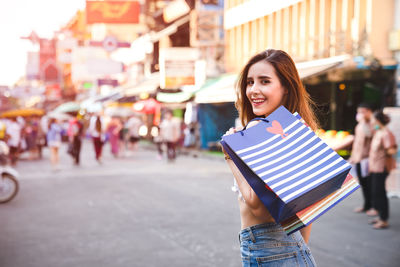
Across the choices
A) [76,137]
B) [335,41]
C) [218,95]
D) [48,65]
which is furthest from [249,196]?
[48,65]

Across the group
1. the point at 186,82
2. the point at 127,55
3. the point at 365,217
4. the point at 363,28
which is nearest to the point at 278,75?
the point at 365,217

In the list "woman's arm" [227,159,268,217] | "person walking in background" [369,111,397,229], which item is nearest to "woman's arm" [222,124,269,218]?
"woman's arm" [227,159,268,217]

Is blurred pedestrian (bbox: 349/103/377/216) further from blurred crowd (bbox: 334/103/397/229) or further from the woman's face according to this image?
the woman's face

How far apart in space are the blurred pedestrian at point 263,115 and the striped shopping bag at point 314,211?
17 cm

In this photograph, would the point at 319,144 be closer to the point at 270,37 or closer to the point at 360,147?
the point at 360,147

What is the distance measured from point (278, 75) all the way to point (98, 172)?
12888 mm

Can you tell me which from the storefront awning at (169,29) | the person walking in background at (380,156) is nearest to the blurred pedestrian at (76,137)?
the person walking in background at (380,156)

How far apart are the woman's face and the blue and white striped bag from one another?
286 millimetres

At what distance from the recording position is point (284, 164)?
5.01 ft

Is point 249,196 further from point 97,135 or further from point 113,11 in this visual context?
point 97,135

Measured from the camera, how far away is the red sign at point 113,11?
15.1 metres

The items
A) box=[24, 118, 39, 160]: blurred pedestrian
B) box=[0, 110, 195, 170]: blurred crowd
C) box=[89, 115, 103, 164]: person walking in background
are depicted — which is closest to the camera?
box=[0, 110, 195, 170]: blurred crowd

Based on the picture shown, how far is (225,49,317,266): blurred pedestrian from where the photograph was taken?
1.84 m

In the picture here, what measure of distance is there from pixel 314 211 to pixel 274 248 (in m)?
0.34
